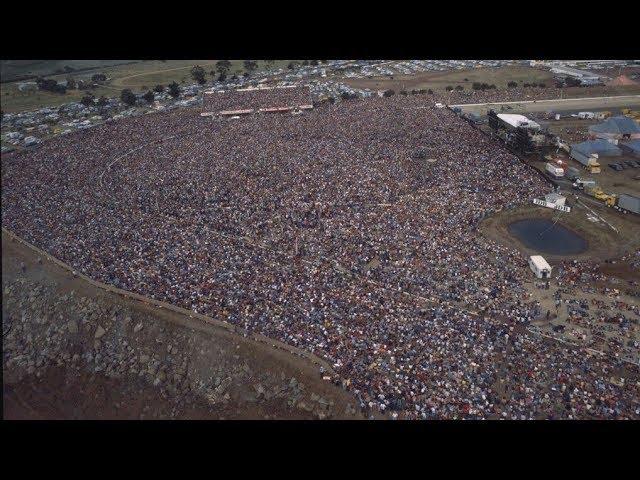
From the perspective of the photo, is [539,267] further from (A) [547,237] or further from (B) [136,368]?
(B) [136,368]

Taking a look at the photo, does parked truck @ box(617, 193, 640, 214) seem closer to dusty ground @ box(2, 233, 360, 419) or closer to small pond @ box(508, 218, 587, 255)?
small pond @ box(508, 218, 587, 255)

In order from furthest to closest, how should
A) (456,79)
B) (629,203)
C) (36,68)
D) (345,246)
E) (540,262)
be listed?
Result: 1. (36,68)
2. (456,79)
3. (629,203)
4. (345,246)
5. (540,262)

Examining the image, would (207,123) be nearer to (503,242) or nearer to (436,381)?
(503,242)

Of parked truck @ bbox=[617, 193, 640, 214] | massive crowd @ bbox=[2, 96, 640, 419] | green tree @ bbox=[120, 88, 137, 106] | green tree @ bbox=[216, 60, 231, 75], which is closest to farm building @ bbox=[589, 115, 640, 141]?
massive crowd @ bbox=[2, 96, 640, 419]

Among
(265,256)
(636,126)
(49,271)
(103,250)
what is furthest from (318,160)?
(636,126)

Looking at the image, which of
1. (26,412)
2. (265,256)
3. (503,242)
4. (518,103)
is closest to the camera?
(26,412)

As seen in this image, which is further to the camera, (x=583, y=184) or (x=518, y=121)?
(x=518, y=121)

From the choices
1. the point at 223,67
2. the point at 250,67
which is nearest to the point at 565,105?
the point at 250,67
